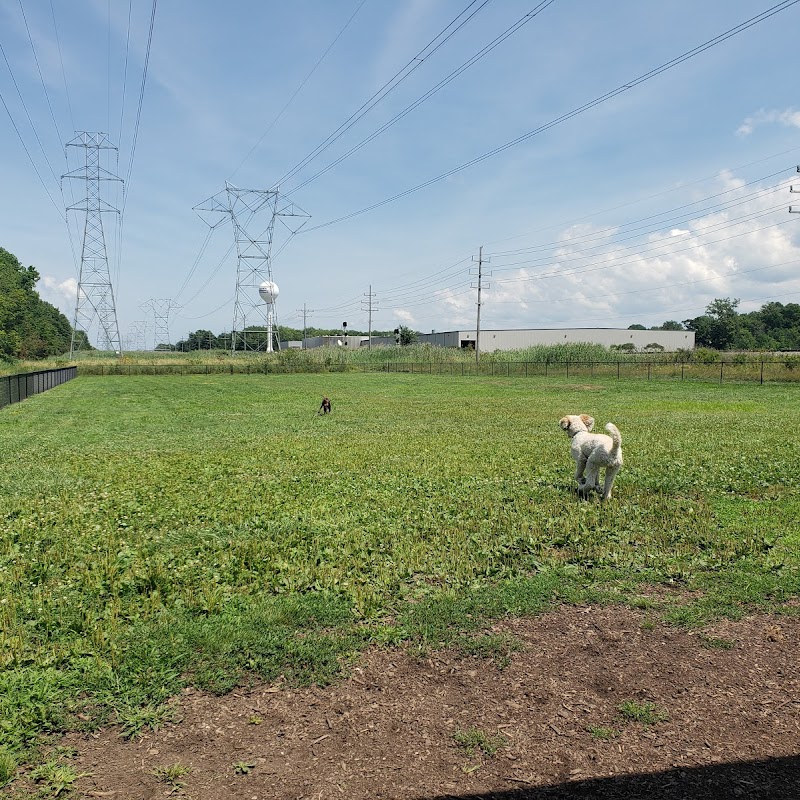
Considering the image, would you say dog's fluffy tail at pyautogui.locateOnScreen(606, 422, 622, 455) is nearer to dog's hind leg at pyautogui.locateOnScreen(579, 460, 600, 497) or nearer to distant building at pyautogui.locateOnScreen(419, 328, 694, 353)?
dog's hind leg at pyautogui.locateOnScreen(579, 460, 600, 497)

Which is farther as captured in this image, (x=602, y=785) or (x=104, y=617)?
(x=104, y=617)

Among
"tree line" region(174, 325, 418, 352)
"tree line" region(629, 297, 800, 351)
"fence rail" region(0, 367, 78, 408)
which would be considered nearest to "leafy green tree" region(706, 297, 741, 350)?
"tree line" region(629, 297, 800, 351)

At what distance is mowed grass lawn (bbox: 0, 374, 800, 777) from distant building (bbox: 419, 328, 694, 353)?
73.7m

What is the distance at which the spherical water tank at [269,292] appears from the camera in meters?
90.7

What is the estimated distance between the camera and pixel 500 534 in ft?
23.0

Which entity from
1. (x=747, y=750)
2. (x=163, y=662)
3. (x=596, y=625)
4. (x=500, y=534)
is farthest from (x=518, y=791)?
(x=500, y=534)

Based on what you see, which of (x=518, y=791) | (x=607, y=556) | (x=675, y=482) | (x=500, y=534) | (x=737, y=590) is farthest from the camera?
(x=675, y=482)

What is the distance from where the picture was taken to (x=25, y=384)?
96.5ft

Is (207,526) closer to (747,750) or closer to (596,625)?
(596,625)

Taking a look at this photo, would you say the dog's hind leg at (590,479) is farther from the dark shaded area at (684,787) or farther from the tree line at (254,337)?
the tree line at (254,337)

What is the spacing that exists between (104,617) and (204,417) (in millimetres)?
16604

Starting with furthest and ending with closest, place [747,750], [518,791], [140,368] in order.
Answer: [140,368], [747,750], [518,791]

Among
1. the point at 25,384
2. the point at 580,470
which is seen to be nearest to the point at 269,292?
the point at 25,384

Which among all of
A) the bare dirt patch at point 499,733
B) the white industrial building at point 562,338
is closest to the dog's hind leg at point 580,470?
the bare dirt patch at point 499,733
